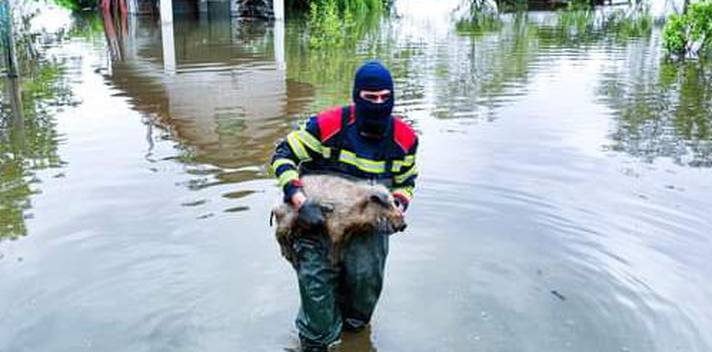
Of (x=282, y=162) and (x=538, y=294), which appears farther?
(x=538, y=294)

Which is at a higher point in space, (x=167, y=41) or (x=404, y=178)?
(x=167, y=41)

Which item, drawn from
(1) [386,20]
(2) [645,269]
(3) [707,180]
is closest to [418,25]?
(1) [386,20]

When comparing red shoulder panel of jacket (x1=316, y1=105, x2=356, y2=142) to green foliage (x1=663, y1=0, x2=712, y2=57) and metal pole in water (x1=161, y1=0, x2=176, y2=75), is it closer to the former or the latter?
metal pole in water (x1=161, y1=0, x2=176, y2=75)

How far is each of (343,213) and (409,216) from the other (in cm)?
285

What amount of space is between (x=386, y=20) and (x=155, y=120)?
22388mm

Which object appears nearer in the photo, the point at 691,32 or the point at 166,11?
the point at 691,32

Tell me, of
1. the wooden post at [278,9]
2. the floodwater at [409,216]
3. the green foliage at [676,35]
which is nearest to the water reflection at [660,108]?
the floodwater at [409,216]

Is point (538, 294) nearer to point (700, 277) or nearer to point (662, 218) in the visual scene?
point (700, 277)

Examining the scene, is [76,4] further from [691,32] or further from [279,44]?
[691,32]

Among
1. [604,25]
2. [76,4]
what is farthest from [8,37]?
[76,4]

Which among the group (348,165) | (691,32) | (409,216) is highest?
(691,32)

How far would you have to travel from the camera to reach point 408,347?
4.34 meters

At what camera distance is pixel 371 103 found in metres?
3.64

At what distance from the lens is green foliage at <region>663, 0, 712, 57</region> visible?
15.6m
